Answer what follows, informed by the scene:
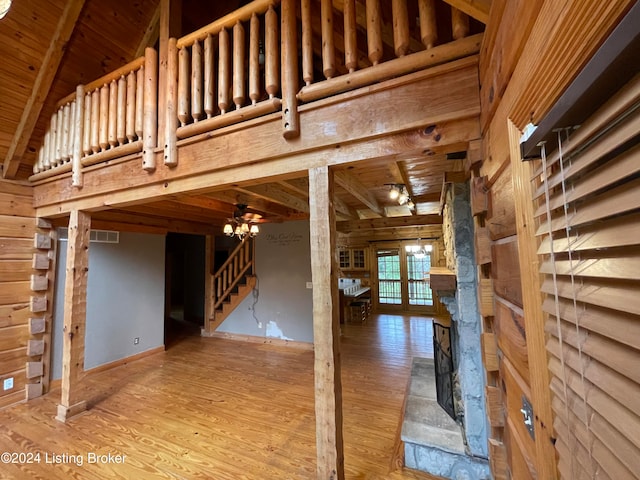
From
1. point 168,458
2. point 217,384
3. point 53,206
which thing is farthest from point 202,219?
point 168,458

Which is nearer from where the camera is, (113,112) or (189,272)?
(113,112)

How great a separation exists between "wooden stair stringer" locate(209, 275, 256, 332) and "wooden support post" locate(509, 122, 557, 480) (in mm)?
5159

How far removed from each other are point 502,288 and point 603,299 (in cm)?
69

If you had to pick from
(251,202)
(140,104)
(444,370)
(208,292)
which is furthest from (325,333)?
(208,292)

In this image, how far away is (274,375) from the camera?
3.77 metres

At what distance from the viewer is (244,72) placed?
7.39ft

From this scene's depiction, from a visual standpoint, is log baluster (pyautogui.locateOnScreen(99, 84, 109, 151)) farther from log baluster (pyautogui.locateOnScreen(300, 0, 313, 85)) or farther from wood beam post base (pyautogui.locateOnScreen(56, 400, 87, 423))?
wood beam post base (pyautogui.locateOnScreen(56, 400, 87, 423))

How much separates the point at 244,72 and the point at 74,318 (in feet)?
9.66

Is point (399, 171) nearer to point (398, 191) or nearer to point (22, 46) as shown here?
point (398, 191)

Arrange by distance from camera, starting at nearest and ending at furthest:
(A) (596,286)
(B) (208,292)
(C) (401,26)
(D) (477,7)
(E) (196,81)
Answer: (A) (596,286), (D) (477,7), (C) (401,26), (E) (196,81), (B) (208,292)

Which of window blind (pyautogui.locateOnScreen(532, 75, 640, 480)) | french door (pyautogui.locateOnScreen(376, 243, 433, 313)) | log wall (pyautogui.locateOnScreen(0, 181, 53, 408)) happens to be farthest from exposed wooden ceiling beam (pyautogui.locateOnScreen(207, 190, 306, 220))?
french door (pyautogui.locateOnScreen(376, 243, 433, 313))

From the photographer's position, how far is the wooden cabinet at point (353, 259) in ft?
28.0

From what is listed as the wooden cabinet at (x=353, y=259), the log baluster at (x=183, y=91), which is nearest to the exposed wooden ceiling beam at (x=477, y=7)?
the log baluster at (x=183, y=91)

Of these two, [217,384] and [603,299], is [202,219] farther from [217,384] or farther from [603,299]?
[603,299]
